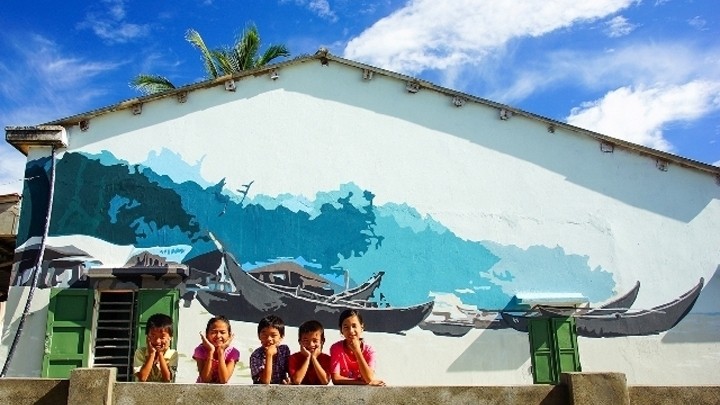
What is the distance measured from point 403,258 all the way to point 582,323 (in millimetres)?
3040

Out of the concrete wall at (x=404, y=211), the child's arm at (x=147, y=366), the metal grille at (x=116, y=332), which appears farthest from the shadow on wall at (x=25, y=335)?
the child's arm at (x=147, y=366)

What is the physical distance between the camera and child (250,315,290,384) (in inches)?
203

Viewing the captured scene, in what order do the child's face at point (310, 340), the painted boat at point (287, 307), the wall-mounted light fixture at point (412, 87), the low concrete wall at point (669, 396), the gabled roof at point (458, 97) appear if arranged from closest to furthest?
the low concrete wall at point (669, 396)
the child's face at point (310, 340)
the painted boat at point (287, 307)
the gabled roof at point (458, 97)
the wall-mounted light fixture at point (412, 87)

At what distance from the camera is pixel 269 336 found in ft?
17.3

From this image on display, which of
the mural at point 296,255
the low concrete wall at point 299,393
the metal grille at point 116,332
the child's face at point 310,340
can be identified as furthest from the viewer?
the mural at point 296,255

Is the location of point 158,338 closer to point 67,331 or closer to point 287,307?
point 287,307

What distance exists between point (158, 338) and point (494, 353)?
5926 millimetres

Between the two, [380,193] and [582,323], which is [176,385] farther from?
[582,323]

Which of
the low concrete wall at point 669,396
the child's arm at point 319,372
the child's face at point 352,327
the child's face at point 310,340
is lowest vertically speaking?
the low concrete wall at point 669,396

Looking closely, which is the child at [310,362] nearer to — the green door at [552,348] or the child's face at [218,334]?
the child's face at [218,334]

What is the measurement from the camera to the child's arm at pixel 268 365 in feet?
16.5

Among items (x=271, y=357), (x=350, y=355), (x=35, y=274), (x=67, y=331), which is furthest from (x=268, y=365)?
(x=35, y=274)

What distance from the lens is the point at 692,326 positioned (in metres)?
10.2

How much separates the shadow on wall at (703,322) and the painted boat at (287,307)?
4.11 meters
